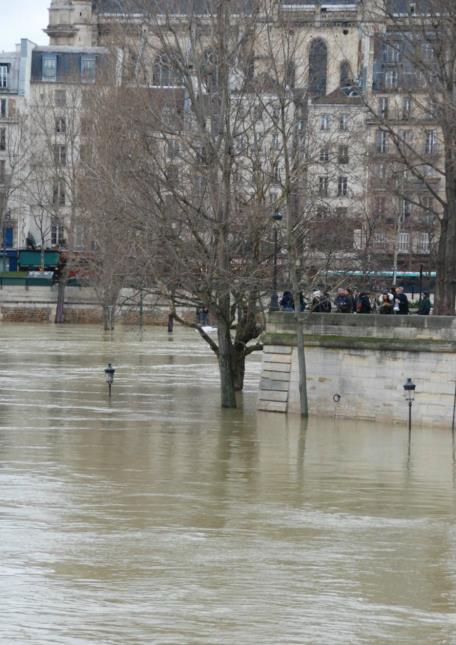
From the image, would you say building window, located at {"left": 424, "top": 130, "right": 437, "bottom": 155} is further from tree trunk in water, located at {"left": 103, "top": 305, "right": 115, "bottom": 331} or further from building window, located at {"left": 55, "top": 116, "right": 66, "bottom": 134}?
building window, located at {"left": 55, "top": 116, "right": 66, "bottom": 134}

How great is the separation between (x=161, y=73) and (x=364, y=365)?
455 inches

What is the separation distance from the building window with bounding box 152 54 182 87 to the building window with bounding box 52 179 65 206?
4965 cm

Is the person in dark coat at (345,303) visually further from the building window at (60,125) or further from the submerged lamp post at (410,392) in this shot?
the building window at (60,125)

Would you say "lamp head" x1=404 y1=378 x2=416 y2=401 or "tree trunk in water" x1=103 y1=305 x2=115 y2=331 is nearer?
"lamp head" x1=404 y1=378 x2=416 y2=401

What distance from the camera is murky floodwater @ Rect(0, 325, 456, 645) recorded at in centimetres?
1565

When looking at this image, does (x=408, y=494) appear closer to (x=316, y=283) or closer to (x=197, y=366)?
(x=316, y=283)

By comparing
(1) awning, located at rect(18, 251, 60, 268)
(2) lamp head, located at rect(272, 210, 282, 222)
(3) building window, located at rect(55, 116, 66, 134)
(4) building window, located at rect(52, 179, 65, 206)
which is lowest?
(1) awning, located at rect(18, 251, 60, 268)

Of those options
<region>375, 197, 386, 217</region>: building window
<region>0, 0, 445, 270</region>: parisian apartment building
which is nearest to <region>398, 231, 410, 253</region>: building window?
<region>0, 0, 445, 270</region>: parisian apartment building

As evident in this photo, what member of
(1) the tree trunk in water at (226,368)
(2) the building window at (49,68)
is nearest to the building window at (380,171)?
(1) the tree trunk in water at (226,368)

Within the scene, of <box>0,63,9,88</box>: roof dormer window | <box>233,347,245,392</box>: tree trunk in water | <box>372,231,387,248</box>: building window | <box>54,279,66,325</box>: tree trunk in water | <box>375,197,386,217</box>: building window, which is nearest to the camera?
<box>233,347,245,392</box>: tree trunk in water

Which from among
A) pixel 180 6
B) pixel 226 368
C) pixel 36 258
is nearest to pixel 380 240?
pixel 36 258

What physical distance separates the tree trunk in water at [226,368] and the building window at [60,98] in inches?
2513

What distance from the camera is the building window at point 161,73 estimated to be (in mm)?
38959

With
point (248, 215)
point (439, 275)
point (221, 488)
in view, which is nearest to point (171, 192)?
point (248, 215)
